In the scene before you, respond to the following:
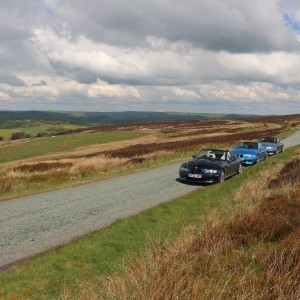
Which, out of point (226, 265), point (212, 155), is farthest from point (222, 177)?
point (226, 265)

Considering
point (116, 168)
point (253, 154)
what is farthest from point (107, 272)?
point (253, 154)

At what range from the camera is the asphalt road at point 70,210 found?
8.68 meters

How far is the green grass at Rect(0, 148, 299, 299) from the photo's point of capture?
5.97m

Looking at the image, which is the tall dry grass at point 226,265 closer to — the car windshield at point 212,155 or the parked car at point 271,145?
the car windshield at point 212,155

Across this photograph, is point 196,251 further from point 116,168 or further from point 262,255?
point 116,168

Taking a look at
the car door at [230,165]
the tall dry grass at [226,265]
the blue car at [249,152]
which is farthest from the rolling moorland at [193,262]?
the blue car at [249,152]

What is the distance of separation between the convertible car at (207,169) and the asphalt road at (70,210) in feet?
1.84

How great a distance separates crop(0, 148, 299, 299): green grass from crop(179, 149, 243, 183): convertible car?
4.80m

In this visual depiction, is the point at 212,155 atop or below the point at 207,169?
atop

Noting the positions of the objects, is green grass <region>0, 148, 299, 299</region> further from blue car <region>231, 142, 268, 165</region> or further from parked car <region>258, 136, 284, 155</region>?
parked car <region>258, 136, 284, 155</region>

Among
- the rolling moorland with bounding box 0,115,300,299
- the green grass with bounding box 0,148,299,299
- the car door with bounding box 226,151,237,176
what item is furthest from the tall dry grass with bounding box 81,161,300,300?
the car door with bounding box 226,151,237,176

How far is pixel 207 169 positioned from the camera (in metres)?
17.1

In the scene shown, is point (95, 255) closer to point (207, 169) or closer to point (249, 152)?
point (207, 169)

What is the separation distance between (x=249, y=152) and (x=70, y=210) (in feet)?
52.0
